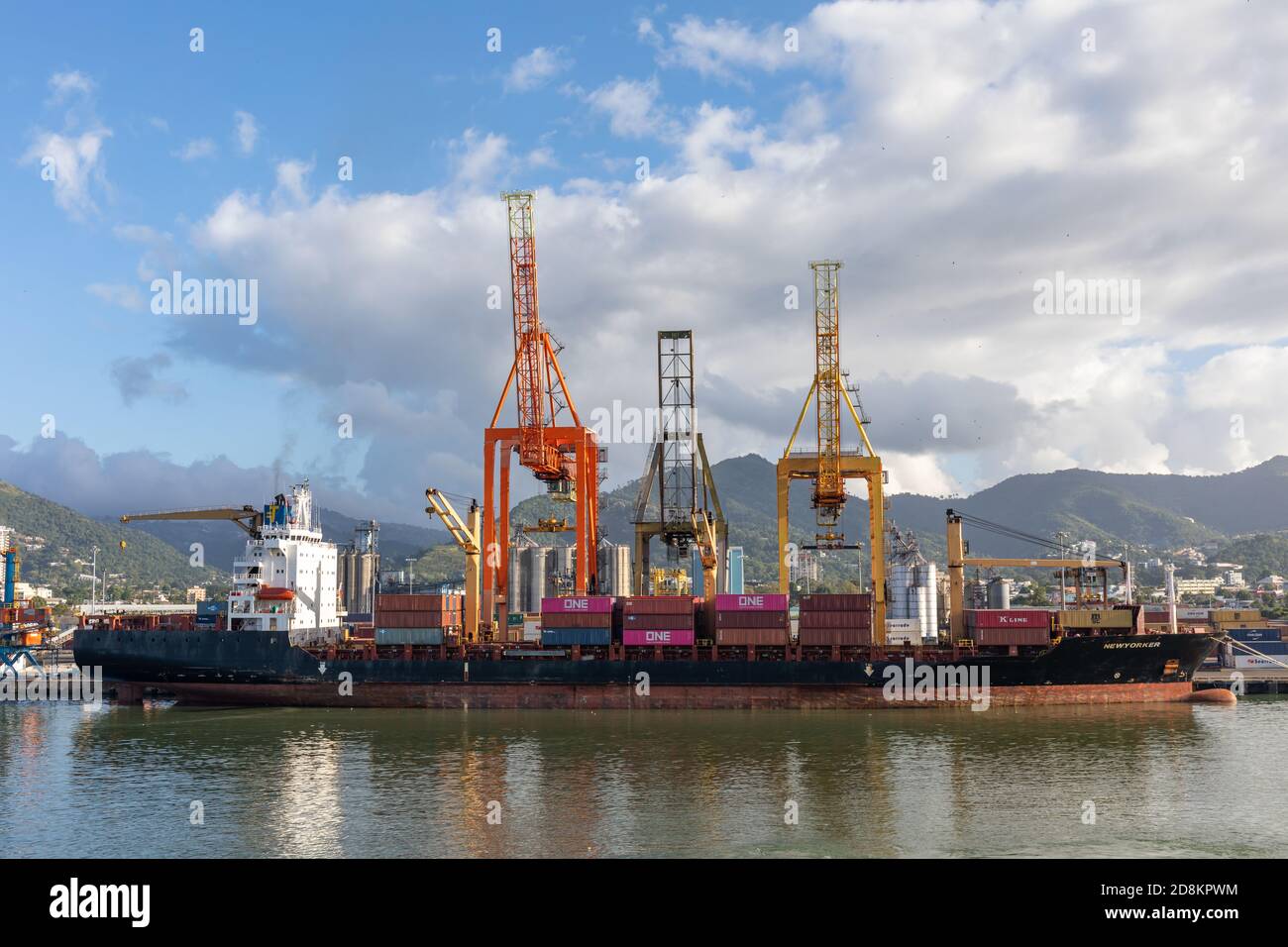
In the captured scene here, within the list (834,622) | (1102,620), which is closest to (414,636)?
(834,622)

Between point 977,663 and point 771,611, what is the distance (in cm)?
1305

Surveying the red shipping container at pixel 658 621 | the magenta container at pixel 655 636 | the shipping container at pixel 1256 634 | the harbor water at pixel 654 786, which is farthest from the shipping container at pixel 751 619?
the shipping container at pixel 1256 634

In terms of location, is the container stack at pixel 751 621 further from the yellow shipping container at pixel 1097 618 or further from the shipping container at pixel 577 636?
the yellow shipping container at pixel 1097 618

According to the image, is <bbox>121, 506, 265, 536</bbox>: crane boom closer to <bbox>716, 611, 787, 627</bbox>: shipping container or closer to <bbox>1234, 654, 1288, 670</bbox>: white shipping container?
<bbox>716, 611, 787, 627</bbox>: shipping container

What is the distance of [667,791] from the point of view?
32625mm

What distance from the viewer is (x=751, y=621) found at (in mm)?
56156

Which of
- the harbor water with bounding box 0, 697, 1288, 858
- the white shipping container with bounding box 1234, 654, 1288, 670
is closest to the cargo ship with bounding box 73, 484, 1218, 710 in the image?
the harbor water with bounding box 0, 697, 1288, 858

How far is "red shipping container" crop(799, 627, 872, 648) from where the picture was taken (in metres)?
55.8

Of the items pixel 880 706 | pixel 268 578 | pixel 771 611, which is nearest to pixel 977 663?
pixel 880 706

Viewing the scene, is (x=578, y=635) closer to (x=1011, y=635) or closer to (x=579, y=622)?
(x=579, y=622)

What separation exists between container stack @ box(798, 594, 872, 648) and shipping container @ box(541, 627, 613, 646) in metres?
12.7

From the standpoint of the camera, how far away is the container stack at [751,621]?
55719mm
